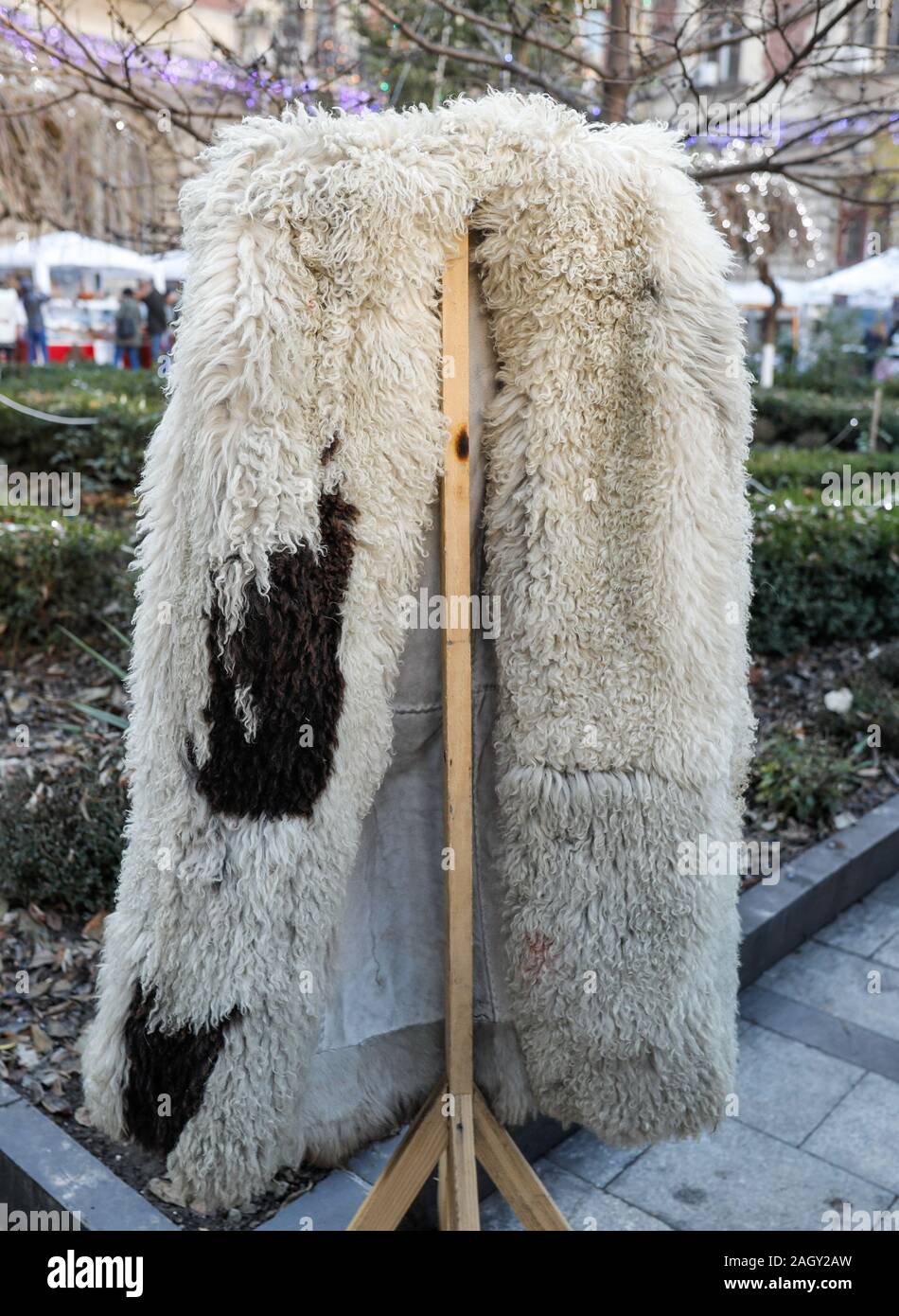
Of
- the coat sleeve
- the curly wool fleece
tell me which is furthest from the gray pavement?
the curly wool fleece

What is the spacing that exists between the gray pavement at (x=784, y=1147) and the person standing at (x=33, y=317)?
17181 mm

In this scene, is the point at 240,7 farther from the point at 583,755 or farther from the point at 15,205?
the point at 15,205

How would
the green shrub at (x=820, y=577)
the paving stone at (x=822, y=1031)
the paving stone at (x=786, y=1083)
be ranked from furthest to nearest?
the green shrub at (x=820, y=577), the paving stone at (x=822, y=1031), the paving stone at (x=786, y=1083)

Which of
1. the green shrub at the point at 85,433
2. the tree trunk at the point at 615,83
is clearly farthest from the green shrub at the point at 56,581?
the tree trunk at the point at 615,83

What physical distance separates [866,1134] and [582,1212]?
85 cm

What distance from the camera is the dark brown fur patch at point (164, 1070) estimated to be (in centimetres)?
159

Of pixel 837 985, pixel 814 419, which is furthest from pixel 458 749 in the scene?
pixel 814 419

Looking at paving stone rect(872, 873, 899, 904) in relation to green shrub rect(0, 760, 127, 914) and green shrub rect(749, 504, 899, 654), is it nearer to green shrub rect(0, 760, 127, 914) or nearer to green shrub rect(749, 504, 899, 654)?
green shrub rect(749, 504, 899, 654)

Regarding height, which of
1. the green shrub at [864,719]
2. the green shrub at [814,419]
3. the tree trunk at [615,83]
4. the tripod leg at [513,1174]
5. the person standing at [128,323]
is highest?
the person standing at [128,323]

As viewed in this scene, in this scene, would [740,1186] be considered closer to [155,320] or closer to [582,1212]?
[582,1212]

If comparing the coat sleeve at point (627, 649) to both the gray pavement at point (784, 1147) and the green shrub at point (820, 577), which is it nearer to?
the gray pavement at point (784, 1147)

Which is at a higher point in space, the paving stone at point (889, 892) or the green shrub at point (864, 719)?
the green shrub at point (864, 719)

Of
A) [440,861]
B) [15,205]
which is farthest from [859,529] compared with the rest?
[15,205]

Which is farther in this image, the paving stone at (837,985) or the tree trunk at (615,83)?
the tree trunk at (615,83)
